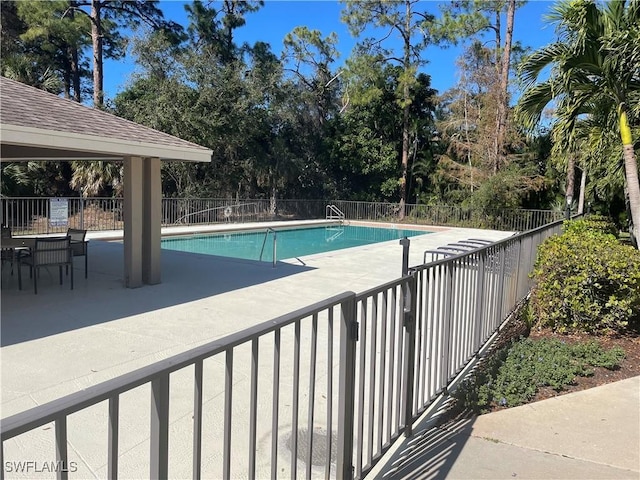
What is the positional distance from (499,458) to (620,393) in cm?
162

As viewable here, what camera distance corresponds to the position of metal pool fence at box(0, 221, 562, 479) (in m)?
1.36

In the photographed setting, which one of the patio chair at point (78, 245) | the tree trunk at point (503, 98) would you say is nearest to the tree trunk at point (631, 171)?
the patio chair at point (78, 245)

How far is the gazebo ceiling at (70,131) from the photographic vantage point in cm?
570

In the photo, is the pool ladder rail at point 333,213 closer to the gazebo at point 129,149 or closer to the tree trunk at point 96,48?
the tree trunk at point 96,48

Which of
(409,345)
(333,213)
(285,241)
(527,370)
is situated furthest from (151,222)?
(333,213)

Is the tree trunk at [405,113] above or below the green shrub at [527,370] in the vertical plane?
above

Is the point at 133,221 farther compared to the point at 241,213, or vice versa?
the point at 241,213

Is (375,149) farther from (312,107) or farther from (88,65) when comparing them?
(88,65)

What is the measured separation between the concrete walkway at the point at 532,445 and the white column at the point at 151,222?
5.85m

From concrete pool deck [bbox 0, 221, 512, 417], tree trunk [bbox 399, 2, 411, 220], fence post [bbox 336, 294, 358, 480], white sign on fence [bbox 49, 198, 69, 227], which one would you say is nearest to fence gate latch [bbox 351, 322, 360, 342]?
fence post [bbox 336, 294, 358, 480]

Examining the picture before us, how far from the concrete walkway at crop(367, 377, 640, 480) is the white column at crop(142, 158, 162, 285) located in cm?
585

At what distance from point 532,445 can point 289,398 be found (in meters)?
1.72

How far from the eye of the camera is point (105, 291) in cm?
730

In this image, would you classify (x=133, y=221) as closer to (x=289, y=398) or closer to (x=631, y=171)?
(x=289, y=398)
